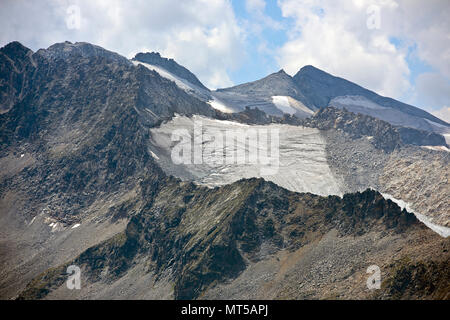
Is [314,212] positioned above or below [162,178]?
below

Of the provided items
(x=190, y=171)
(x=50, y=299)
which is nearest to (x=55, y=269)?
(x=50, y=299)

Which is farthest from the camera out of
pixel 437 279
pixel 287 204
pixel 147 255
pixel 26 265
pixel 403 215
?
pixel 26 265

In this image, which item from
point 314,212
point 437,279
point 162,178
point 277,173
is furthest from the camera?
point 277,173

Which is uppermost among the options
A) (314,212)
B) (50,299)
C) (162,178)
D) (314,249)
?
(162,178)

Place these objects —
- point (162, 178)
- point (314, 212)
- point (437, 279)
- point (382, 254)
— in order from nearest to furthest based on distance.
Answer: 1. point (437, 279)
2. point (382, 254)
3. point (314, 212)
4. point (162, 178)

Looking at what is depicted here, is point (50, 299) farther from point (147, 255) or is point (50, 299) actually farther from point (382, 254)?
point (382, 254)

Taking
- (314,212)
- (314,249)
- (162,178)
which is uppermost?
(162,178)

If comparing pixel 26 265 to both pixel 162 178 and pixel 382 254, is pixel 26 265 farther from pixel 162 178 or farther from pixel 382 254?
pixel 382 254
